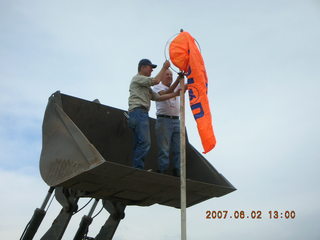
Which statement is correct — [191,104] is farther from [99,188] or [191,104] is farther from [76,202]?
[76,202]

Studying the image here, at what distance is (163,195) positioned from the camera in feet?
21.6

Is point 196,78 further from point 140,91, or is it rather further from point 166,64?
point 140,91

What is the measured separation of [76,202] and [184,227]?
2.24 m

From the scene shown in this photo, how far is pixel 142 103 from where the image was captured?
254 inches

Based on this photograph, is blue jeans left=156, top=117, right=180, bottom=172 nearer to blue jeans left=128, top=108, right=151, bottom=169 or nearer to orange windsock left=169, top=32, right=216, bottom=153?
blue jeans left=128, top=108, right=151, bottom=169

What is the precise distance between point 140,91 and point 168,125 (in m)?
0.70

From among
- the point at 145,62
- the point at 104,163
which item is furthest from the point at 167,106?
the point at 104,163

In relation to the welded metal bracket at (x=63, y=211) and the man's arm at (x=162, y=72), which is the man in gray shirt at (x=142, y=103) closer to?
the man's arm at (x=162, y=72)

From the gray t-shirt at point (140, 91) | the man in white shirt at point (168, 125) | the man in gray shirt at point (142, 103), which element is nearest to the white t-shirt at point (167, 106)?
the man in white shirt at point (168, 125)

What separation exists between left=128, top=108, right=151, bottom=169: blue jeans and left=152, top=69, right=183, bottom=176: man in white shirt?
477mm

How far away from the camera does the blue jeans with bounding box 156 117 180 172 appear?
21.9 feet

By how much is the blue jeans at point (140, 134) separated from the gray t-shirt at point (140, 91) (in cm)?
10

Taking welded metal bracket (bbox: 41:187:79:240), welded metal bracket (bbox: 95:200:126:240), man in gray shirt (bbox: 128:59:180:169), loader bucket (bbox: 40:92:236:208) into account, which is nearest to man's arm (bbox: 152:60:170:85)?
man in gray shirt (bbox: 128:59:180:169)

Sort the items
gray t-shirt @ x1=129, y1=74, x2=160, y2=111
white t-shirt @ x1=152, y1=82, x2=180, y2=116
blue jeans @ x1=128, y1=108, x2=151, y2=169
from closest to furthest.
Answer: blue jeans @ x1=128, y1=108, x2=151, y2=169, gray t-shirt @ x1=129, y1=74, x2=160, y2=111, white t-shirt @ x1=152, y1=82, x2=180, y2=116
